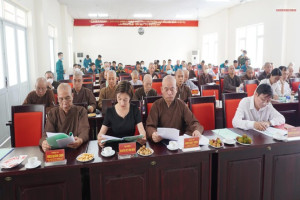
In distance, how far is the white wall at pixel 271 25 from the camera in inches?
290

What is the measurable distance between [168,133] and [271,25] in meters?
7.76

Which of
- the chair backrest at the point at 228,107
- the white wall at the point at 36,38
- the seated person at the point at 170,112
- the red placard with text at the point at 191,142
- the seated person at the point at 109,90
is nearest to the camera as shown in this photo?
the red placard with text at the point at 191,142

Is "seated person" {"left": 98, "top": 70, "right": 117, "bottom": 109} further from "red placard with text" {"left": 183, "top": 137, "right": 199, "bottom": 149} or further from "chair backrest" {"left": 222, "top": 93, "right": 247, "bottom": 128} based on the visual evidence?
"red placard with text" {"left": 183, "top": 137, "right": 199, "bottom": 149}

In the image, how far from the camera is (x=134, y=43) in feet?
46.6

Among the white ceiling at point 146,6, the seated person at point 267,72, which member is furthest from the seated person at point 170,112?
the white ceiling at point 146,6

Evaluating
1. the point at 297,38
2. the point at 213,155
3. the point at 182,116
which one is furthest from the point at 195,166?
the point at 297,38

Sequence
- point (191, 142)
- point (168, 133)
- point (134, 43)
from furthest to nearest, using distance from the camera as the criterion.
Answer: point (134, 43) → point (168, 133) → point (191, 142)

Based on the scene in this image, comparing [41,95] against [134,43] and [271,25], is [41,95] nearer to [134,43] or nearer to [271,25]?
[271,25]

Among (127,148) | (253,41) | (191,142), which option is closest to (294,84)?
(191,142)

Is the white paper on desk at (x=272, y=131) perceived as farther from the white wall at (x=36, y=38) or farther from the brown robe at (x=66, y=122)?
the white wall at (x=36, y=38)

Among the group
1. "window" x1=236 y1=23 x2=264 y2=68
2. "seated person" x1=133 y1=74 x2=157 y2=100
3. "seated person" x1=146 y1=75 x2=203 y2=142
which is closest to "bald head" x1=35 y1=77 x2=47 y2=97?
"seated person" x1=133 y1=74 x2=157 y2=100

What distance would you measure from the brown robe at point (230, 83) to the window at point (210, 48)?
721cm

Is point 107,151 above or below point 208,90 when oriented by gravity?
below

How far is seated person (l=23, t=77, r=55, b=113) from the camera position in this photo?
3180mm
